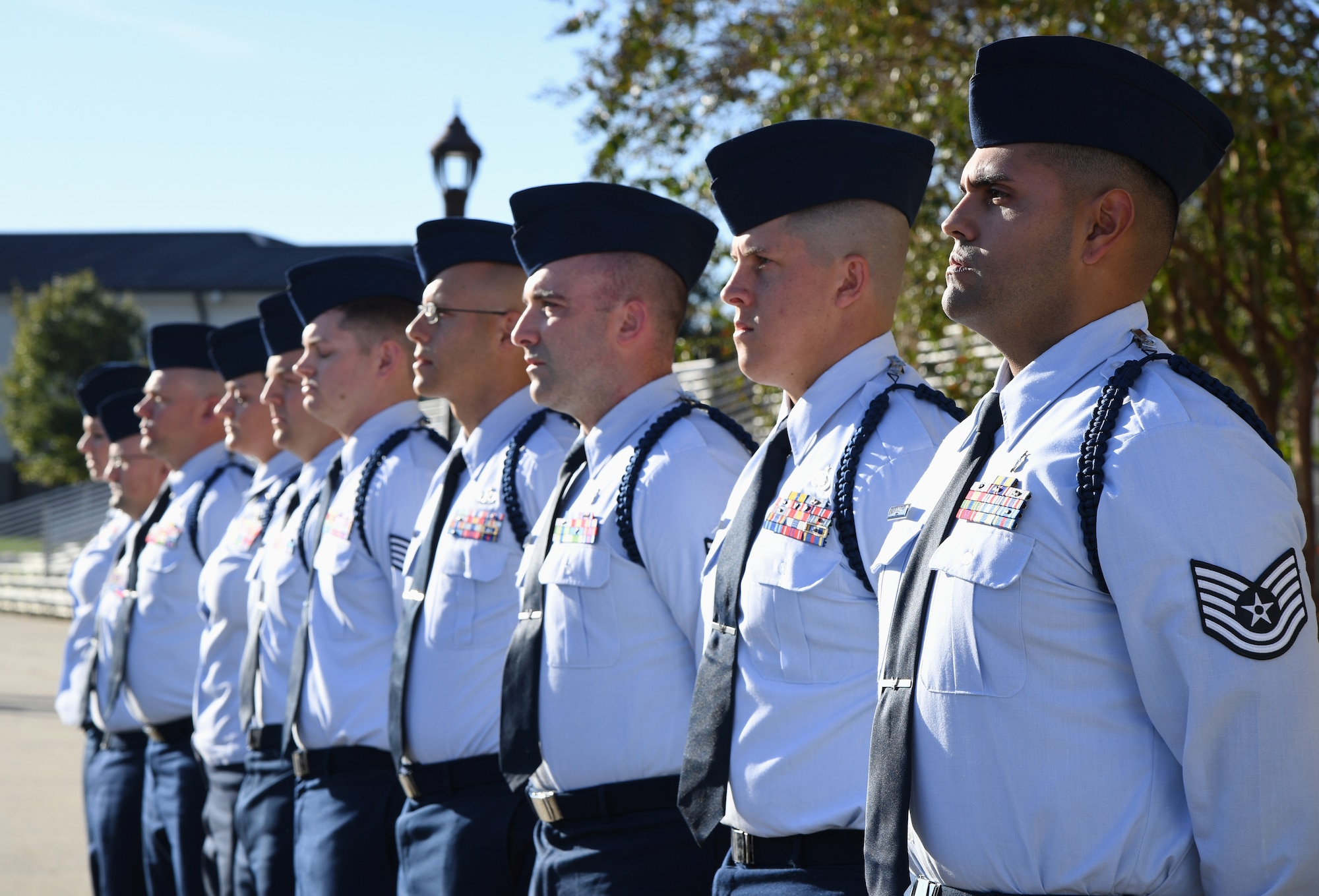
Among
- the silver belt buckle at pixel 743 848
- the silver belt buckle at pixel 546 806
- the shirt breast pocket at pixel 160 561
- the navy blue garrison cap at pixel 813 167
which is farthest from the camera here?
the shirt breast pocket at pixel 160 561

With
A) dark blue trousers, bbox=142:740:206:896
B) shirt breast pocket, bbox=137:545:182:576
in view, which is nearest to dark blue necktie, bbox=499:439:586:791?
dark blue trousers, bbox=142:740:206:896

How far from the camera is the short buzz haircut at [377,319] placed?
4.96 m

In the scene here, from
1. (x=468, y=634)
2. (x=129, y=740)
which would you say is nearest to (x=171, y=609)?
(x=129, y=740)

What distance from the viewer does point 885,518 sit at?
2.51m

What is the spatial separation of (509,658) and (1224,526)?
6.34 feet

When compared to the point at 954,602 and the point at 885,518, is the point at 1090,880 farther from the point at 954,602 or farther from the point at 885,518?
the point at 885,518

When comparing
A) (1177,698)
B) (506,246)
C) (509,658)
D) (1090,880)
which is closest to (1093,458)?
(1177,698)

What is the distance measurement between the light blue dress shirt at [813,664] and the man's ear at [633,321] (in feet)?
3.52

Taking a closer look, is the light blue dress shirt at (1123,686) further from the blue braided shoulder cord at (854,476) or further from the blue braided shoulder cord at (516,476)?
the blue braided shoulder cord at (516,476)

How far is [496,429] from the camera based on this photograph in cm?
413

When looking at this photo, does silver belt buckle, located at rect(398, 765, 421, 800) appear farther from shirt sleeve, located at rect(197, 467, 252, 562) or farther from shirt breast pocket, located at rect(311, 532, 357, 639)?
shirt sleeve, located at rect(197, 467, 252, 562)

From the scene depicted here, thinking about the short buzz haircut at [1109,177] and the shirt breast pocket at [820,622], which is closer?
the short buzz haircut at [1109,177]

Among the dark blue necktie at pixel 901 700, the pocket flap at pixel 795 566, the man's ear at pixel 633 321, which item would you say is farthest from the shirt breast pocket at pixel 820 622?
the man's ear at pixel 633 321

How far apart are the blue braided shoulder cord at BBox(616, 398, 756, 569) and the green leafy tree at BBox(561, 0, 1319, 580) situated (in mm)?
3344
